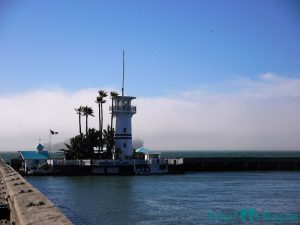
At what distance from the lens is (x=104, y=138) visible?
81062 millimetres

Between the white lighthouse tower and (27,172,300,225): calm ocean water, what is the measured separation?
12.8 meters

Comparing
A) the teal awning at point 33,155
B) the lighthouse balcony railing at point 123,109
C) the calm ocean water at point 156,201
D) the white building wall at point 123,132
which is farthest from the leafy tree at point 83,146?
the calm ocean water at point 156,201

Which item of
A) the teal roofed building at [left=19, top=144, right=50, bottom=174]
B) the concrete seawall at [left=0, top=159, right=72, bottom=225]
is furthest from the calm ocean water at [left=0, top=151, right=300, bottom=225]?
the concrete seawall at [left=0, top=159, right=72, bottom=225]

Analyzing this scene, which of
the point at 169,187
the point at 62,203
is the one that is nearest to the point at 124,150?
the point at 169,187

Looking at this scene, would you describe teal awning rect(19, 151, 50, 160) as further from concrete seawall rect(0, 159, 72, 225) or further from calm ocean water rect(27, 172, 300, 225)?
concrete seawall rect(0, 159, 72, 225)

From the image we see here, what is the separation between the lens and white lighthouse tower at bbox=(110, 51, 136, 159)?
75812 mm

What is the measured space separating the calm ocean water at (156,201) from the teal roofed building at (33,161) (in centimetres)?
1103

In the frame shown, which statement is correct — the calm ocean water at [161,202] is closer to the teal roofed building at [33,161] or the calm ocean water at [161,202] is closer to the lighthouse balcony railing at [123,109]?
the teal roofed building at [33,161]

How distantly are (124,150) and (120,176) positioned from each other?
5544 mm

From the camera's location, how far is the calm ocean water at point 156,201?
3316 centimetres

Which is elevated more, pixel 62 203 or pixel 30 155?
pixel 30 155

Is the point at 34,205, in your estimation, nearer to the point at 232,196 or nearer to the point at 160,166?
the point at 232,196

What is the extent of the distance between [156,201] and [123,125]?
33.8 m

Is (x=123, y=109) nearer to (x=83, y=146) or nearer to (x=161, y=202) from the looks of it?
(x=83, y=146)
